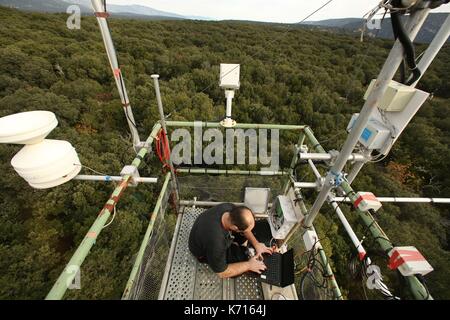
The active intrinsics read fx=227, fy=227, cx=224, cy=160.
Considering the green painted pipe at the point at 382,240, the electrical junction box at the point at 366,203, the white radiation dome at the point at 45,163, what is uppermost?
the white radiation dome at the point at 45,163

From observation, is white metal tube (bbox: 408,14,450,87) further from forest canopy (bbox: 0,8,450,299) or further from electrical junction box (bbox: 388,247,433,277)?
electrical junction box (bbox: 388,247,433,277)

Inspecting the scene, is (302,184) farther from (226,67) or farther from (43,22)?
(43,22)

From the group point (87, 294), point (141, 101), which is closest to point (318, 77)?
point (141, 101)

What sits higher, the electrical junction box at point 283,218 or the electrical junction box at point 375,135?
the electrical junction box at point 375,135

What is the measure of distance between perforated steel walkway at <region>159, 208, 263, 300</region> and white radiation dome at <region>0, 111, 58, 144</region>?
1814mm

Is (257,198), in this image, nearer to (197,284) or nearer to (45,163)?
(197,284)

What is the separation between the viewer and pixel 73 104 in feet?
33.3

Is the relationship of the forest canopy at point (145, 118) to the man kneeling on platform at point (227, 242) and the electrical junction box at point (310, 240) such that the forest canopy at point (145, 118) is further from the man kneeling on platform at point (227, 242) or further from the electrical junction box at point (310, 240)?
the man kneeling on platform at point (227, 242)

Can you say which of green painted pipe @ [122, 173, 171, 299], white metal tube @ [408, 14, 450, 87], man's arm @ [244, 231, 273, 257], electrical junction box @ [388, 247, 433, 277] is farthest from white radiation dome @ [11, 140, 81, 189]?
white metal tube @ [408, 14, 450, 87]

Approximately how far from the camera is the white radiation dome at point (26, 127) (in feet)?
4.82

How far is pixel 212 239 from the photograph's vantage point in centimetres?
221

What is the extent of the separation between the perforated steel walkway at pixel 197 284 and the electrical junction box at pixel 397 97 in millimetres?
2148

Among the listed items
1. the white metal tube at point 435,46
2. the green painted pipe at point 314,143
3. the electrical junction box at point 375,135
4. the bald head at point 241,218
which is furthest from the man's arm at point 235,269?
the white metal tube at point 435,46

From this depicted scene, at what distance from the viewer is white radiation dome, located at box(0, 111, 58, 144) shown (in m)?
1.47
